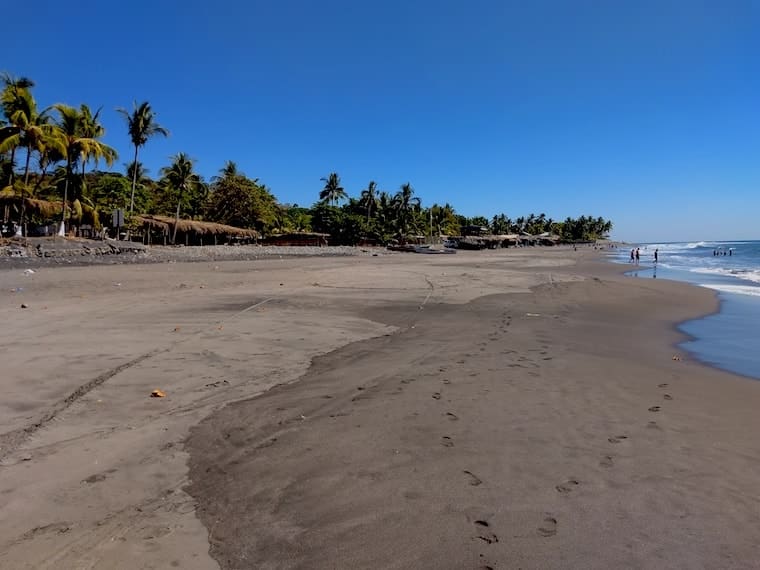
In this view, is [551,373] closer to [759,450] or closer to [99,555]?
[759,450]

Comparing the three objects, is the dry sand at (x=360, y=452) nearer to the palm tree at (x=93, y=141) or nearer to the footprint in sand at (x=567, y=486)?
the footprint in sand at (x=567, y=486)

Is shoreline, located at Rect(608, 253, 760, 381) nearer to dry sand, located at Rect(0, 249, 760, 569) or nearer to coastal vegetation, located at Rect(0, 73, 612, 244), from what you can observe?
dry sand, located at Rect(0, 249, 760, 569)

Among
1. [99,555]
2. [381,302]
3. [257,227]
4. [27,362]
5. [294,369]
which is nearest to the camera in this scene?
[99,555]

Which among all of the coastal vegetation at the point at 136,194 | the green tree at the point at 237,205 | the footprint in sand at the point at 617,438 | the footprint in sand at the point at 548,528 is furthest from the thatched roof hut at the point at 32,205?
the footprint in sand at the point at 548,528

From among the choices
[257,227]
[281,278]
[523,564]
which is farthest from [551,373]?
[257,227]

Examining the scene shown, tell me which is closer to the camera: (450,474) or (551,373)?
(450,474)

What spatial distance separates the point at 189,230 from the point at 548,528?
51696 millimetres

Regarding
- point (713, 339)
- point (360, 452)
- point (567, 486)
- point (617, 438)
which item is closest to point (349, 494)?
point (360, 452)

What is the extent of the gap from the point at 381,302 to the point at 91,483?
11094 millimetres

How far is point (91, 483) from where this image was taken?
11.6 ft

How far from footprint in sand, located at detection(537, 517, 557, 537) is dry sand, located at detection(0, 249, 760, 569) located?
0.05 ft

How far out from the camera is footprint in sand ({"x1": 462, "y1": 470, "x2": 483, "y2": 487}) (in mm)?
3709

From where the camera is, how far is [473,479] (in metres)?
3.77

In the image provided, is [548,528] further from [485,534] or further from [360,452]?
[360,452]
